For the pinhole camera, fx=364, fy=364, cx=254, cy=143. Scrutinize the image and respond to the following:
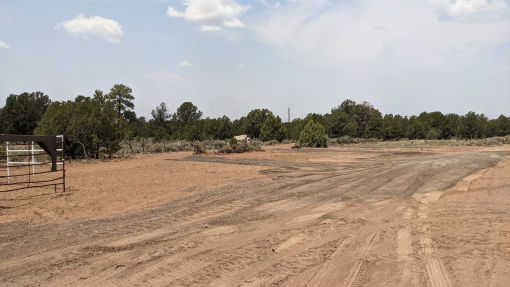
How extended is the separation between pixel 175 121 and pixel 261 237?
91.2 meters

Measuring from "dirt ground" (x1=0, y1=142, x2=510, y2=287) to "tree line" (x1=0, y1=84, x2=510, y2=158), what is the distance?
16279mm

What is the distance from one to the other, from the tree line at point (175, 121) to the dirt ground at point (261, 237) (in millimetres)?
16279

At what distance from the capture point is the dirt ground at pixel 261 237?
447 centimetres

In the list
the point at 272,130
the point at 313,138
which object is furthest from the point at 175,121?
the point at 313,138

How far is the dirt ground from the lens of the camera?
176 inches

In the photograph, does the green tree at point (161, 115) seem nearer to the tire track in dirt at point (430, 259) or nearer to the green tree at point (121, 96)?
the green tree at point (121, 96)

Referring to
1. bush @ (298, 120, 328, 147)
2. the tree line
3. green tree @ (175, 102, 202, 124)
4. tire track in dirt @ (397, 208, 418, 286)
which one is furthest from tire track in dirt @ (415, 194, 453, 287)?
green tree @ (175, 102, 202, 124)

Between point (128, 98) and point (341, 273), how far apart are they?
60315mm

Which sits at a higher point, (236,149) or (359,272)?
(236,149)

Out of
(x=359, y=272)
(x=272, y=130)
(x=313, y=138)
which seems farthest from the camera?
(x=272, y=130)

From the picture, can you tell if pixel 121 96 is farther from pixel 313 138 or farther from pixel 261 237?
pixel 261 237

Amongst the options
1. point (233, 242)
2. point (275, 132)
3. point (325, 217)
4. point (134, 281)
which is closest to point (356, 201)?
point (325, 217)

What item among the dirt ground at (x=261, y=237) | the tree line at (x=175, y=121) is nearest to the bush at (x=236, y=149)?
the tree line at (x=175, y=121)

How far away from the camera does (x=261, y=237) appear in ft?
20.2
